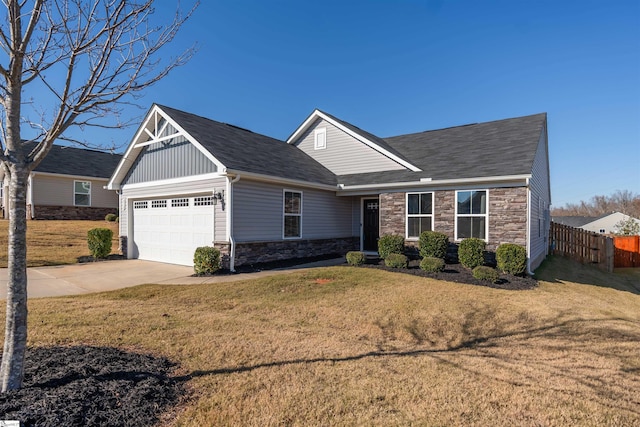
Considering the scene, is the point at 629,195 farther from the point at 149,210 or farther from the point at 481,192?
the point at 149,210

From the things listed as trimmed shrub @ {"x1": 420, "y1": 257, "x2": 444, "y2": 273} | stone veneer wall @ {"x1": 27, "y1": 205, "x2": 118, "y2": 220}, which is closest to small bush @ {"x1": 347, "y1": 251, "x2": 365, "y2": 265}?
trimmed shrub @ {"x1": 420, "y1": 257, "x2": 444, "y2": 273}

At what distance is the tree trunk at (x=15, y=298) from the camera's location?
3.00m

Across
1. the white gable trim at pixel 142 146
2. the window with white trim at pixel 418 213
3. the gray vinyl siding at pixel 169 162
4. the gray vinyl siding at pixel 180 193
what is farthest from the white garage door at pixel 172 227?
the window with white trim at pixel 418 213

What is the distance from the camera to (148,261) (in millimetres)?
13055

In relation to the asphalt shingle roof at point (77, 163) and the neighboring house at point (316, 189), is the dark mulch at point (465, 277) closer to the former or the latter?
the neighboring house at point (316, 189)

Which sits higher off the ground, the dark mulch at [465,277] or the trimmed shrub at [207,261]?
the trimmed shrub at [207,261]

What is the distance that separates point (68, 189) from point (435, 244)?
24.4 metres

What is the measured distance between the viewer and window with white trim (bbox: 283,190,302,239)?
12.2m

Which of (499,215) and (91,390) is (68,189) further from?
(499,215)

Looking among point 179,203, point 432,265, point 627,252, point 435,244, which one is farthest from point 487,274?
Answer: point 627,252

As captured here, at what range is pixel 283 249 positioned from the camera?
12008 millimetres

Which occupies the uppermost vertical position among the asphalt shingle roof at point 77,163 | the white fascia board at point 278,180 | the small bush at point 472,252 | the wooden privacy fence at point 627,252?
the asphalt shingle roof at point 77,163

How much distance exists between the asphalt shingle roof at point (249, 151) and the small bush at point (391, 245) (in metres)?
3.58

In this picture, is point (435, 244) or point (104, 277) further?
point (435, 244)
